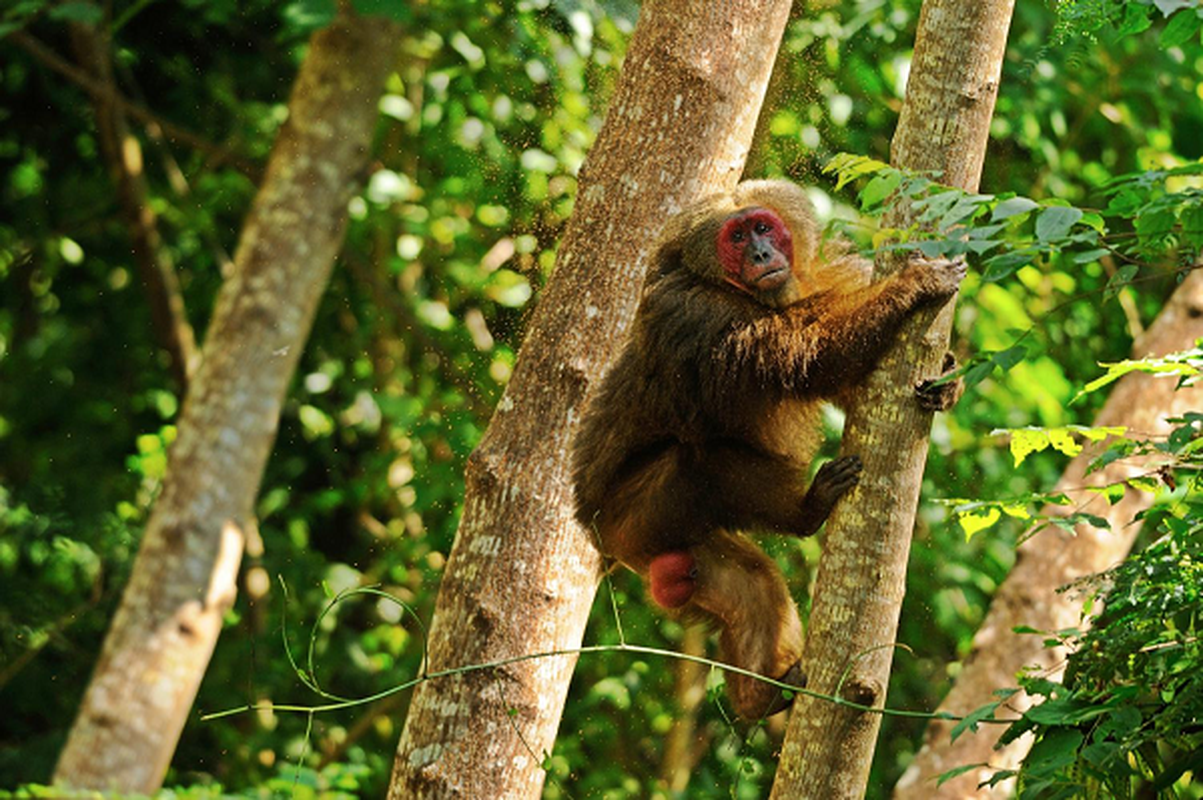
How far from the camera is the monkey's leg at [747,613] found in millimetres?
3426

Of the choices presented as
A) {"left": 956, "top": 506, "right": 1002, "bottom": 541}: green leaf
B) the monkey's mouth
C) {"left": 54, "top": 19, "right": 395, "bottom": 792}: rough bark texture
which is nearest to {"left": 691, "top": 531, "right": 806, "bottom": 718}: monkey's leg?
the monkey's mouth

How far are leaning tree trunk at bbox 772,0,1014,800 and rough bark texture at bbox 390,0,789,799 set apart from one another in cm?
101

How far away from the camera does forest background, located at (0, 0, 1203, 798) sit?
5.55 metres

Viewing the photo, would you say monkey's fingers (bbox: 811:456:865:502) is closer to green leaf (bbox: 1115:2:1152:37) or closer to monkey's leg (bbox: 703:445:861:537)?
monkey's leg (bbox: 703:445:861:537)

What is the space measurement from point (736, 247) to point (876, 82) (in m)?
2.40

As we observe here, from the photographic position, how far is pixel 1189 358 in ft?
7.39

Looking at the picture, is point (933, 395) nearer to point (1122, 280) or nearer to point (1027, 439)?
point (1027, 439)

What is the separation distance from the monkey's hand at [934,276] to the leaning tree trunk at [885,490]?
0.15 feet

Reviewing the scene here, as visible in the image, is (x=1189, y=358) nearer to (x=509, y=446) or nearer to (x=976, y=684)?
(x=509, y=446)

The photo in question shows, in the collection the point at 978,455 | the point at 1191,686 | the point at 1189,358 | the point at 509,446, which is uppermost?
the point at 1189,358

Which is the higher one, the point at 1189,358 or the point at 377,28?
the point at 1189,358

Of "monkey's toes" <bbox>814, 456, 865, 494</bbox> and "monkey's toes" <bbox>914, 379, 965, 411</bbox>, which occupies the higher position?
"monkey's toes" <bbox>914, 379, 965, 411</bbox>

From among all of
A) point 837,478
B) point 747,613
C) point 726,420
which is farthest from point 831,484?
point 747,613

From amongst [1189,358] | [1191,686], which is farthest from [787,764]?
[1189,358]
